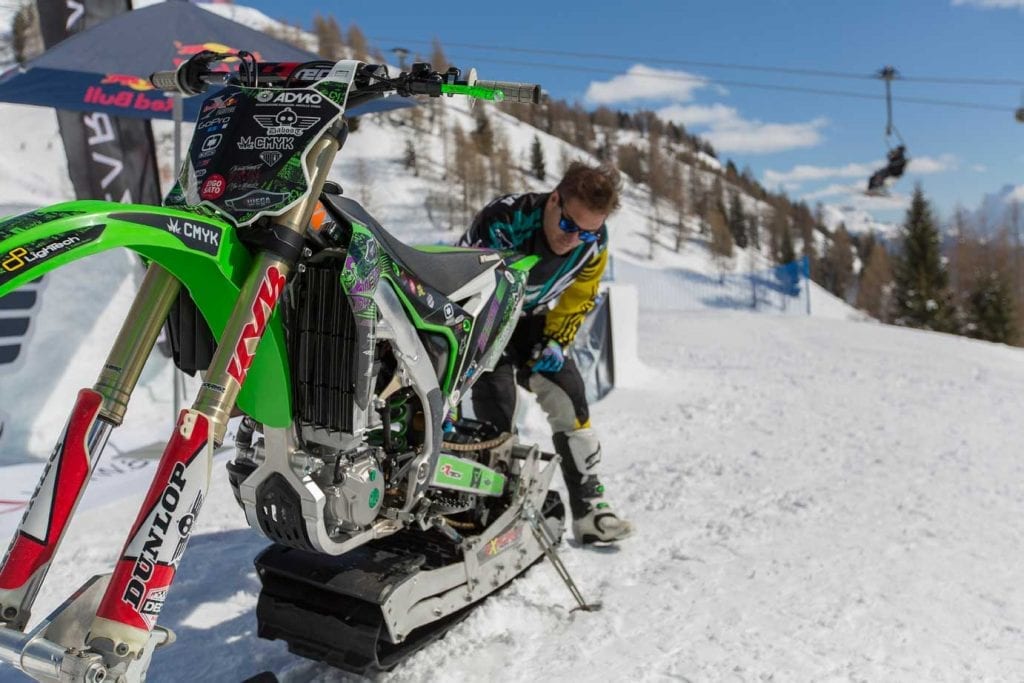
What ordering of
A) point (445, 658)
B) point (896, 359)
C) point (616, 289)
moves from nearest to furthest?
1. point (445, 658)
2. point (616, 289)
3. point (896, 359)

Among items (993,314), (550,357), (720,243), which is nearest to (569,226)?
(550,357)

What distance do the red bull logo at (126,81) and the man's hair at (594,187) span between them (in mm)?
3492

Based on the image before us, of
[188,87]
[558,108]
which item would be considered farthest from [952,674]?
[558,108]

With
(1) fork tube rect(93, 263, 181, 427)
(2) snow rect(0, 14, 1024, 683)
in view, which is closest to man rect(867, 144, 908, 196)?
(2) snow rect(0, 14, 1024, 683)

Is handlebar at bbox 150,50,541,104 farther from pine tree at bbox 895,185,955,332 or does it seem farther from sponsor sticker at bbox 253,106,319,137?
pine tree at bbox 895,185,955,332

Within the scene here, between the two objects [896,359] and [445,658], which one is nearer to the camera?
[445,658]

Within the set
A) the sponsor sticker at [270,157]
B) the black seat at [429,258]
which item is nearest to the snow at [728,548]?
the black seat at [429,258]

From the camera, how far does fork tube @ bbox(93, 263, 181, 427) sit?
1760 millimetres

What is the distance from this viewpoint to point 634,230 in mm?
64875

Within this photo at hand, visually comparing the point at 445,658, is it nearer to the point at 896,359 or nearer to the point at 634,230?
the point at 896,359

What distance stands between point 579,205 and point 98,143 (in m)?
5.37

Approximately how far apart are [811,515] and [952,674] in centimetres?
168

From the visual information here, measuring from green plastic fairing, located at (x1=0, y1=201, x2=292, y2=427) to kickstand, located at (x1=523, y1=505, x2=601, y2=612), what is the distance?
4.87 ft

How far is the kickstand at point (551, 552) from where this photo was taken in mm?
3123
